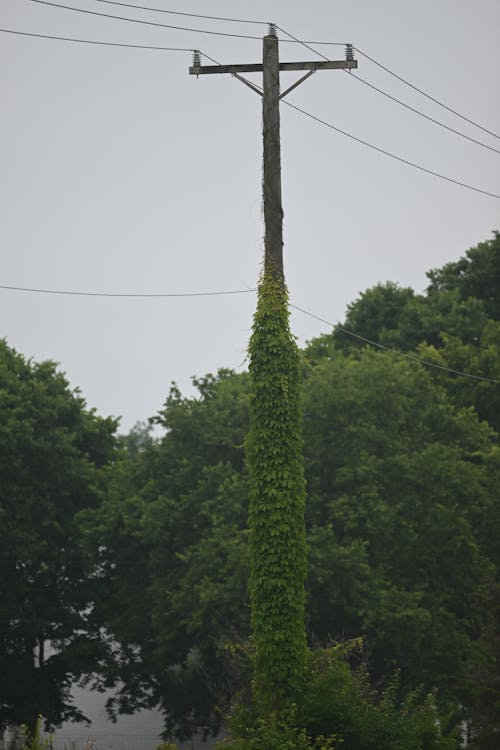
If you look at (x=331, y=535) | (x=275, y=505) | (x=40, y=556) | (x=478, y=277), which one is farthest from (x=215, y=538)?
(x=478, y=277)

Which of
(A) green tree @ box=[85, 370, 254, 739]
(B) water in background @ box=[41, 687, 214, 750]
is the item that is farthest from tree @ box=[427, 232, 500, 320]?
(B) water in background @ box=[41, 687, 214, 750]

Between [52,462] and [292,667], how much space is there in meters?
24.0

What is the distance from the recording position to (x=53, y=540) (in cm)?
3831

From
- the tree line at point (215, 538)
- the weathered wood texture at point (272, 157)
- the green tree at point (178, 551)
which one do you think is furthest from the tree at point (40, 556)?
the weathered wood texture at point (272, 157)

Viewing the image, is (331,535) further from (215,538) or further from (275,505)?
(275,505)

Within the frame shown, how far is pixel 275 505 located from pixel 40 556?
75.4 ft

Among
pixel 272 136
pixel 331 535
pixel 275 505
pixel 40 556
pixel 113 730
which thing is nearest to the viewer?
pixel 275 505

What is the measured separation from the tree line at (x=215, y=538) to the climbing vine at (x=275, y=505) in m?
12.3

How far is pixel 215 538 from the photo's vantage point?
32.6m

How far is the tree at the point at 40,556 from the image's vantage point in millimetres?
36594

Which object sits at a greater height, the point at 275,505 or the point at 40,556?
the point at 40,556

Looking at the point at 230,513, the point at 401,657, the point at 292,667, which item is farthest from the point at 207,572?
the point at 292,667

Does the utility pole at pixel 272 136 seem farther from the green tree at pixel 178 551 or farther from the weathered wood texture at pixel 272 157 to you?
the green tree at pixel 178 551

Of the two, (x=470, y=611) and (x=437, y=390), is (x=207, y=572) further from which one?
(x=437, y=390)
